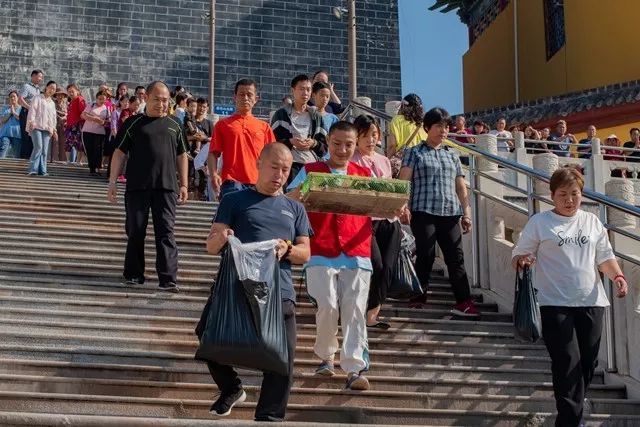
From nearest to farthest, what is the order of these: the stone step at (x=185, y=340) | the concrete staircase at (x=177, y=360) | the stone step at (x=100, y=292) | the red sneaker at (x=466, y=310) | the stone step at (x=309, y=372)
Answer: the concrete staircase at (x=177, y=360) → the stone step at (x=309, y=372) → the stone step at (x=185, y=340) → the stone step at (x=100, y=292) → the red sneaker at (x=466, y=310)

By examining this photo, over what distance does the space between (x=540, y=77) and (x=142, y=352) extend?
22038 millimetres

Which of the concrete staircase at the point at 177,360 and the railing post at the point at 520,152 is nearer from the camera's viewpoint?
the concrete staircase at the point at 177,360

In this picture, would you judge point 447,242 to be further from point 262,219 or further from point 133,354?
point 262,219

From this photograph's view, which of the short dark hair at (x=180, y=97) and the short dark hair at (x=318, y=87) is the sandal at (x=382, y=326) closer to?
the short dark hair at (x=318, y=87)

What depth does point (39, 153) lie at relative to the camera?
13258 millimetres

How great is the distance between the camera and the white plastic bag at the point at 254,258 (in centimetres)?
524

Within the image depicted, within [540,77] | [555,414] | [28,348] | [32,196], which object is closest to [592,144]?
[32,196]

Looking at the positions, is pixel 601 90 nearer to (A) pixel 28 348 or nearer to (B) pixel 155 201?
(B) pixel 155 201

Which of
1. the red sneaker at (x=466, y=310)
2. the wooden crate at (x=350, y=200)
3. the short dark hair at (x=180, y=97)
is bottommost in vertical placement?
the red sneaker at (x=466, y=310)

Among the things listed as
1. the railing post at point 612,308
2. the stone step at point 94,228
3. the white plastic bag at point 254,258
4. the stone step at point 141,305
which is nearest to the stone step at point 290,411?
the railing post at point 612,308

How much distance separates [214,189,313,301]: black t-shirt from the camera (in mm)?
5523

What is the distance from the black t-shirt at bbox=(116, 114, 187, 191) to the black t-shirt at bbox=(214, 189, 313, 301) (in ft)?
8.30

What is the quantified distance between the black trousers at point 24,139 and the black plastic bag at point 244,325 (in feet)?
38.0

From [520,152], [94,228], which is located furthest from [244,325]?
[520,152]
